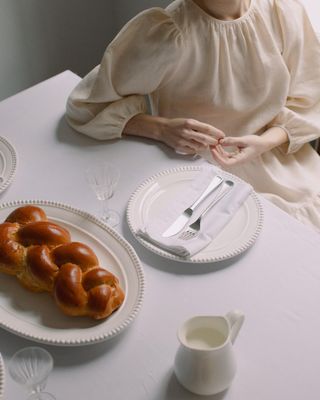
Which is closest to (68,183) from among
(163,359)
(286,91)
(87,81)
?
(87,81)

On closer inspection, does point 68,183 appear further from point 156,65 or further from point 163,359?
point 163,359

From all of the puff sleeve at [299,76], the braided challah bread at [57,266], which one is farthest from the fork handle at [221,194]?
the puff sleeve at [299,76]

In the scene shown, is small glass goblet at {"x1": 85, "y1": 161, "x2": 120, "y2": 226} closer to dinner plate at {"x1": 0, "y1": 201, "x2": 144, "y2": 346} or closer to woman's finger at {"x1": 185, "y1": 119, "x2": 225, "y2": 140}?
dinner plate at {"x1": 0, "y1": 201, "x2": 144, "y2": 346}

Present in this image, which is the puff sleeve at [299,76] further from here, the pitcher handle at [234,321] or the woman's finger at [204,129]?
the pitcher handle at [234,321]

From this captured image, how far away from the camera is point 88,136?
1.30 m

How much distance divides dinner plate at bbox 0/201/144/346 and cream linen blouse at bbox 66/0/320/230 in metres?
0.28

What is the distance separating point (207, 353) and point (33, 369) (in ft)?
0.77

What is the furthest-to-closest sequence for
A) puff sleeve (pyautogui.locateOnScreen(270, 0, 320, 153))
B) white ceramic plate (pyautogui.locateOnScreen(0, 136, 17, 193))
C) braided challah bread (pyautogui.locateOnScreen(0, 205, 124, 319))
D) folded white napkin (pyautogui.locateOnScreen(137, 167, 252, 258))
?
puff sleeve (pyautogui.locateOnScreen(270, 0, 320, 153)), white ceramic plate (pyautogui.locateOnScreen(0, 136, 17, 193)), folded white napkin (pyautogui.locateOnScreen(137, 167, 252, 258)), braided challah bread (pyautogui.locateOnScreen(0, 205, 124, 319))

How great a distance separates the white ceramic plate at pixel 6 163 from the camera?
1162 mm

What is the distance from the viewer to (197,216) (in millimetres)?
1090

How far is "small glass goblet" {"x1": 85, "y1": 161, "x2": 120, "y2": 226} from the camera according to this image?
1.09m

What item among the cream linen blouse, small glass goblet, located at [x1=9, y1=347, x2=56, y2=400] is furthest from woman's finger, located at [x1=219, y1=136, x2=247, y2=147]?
small glass goblet, located at [x1=9, y1=347, x2=56, y2=400]

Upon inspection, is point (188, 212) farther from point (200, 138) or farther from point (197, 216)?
point (200, 138)

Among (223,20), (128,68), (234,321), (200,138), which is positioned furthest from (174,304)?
(223,20)
